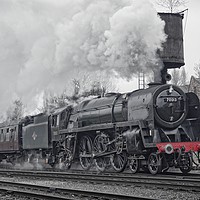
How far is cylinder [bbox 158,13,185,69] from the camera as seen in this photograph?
90.5ft

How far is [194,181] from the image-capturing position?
1091 centimetres

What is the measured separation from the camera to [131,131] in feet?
47.8

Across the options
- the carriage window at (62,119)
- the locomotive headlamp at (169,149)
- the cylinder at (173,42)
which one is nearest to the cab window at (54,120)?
the carriage window at (62,119)

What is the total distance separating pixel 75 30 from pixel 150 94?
689cm

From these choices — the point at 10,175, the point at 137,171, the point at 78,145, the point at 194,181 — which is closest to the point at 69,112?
the point at 78,145

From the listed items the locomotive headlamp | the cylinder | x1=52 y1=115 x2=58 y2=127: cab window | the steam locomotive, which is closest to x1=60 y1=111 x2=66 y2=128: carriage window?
the steam locomotive

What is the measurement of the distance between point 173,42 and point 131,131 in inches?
594

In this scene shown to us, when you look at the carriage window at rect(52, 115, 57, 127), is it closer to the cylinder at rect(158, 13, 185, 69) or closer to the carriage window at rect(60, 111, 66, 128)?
the carriage window at rect(60, 111, 66, 128)

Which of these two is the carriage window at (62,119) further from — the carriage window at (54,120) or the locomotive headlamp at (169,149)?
the locomotive headlamp at (169,149)

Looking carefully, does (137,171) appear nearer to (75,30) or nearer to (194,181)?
(194,181)

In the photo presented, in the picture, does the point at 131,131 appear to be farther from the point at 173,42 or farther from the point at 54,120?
the point at 173,42

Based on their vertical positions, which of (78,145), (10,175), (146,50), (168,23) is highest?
(168,23)

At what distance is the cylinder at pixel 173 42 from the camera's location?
27594mm

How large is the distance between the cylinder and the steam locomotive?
34.6ft
